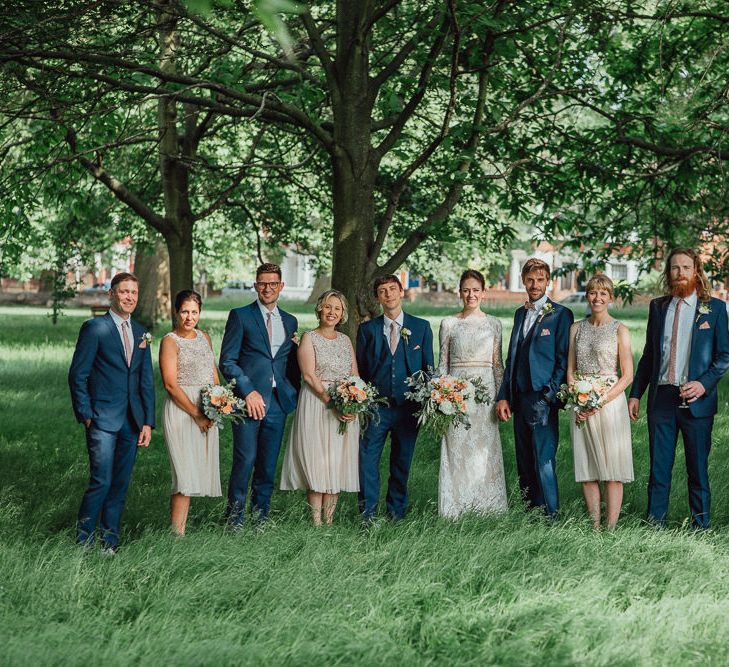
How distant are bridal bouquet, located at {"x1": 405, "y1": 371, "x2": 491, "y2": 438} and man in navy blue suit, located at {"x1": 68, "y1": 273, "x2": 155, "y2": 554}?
6.49 ft

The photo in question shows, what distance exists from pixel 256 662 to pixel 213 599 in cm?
94

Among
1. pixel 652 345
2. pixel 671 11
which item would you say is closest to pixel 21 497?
pixel 652 345

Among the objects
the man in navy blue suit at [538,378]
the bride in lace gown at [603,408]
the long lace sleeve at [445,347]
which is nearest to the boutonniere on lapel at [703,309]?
the bride in lace gown at [603,408]

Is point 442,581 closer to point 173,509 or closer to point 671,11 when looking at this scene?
point 173,509

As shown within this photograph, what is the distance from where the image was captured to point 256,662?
461 cm

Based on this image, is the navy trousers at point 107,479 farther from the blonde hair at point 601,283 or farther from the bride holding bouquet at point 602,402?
the blonde hair at point 601,283

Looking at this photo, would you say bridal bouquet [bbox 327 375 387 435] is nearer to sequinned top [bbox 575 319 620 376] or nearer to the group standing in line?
the group standing in line

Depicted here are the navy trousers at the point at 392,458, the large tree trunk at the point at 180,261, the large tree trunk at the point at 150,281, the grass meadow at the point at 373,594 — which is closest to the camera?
the grass meadow at the point at 373,594

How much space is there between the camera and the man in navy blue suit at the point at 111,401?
7.16 meters

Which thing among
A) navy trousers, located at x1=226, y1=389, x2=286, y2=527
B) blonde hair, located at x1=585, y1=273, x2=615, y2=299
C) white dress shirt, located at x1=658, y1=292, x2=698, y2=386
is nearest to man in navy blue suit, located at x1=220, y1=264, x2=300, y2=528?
navy trousers, located at x1=226, y1=389, x2=286, y2=527

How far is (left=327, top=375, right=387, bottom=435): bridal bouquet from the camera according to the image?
7.55m

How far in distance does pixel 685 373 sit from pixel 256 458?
332 centimetres

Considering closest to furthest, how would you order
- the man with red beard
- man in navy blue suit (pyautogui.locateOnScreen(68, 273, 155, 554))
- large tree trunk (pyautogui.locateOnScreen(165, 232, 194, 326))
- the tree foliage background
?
man in navy blue suit (pyautogui.locateOnScreen(68, 273, 155, 554)) < the man with red beard < the tree foliage background < large tree trunk (pyautogui.locateOnScreen(165, 232, 194, 326))

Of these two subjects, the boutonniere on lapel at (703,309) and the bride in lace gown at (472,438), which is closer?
the boutonniere on lapel at (703,309)
